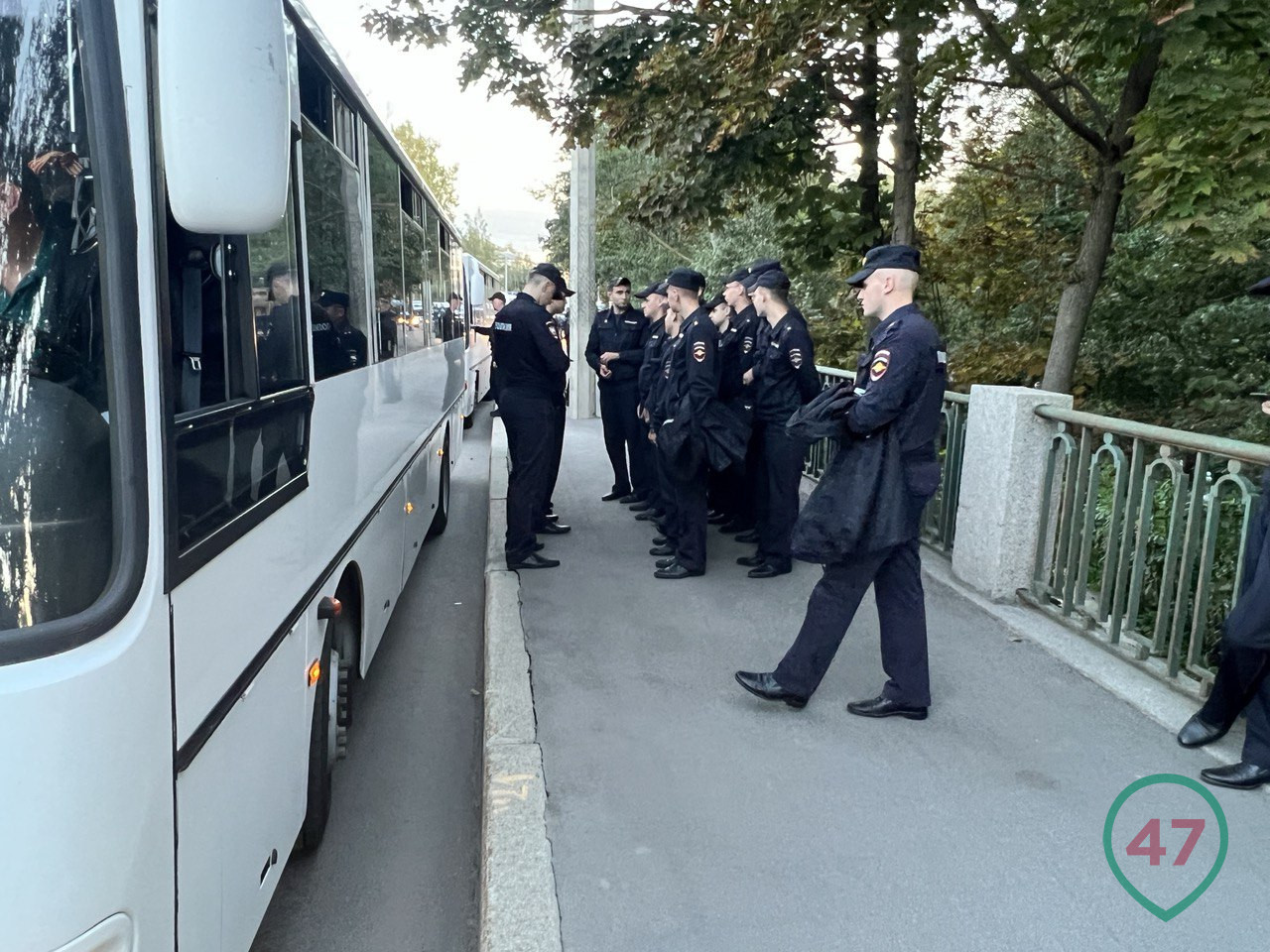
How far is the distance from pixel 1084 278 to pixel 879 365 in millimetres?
7305

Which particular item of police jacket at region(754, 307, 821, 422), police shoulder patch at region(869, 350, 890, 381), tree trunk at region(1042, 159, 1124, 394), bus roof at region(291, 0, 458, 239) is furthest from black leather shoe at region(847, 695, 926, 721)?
tree trunk at region(1042, 159, 1124, 394)

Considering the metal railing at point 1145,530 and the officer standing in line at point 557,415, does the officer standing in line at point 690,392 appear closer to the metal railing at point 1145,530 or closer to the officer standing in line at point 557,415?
the officer standing in line at point 557,415

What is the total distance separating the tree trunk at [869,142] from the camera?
452 inches

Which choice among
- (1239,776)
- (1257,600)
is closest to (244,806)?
(1257,600)

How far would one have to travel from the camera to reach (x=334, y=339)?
12.3 ft

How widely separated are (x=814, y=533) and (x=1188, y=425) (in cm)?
915

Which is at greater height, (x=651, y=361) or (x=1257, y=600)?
(x=651, y=361)

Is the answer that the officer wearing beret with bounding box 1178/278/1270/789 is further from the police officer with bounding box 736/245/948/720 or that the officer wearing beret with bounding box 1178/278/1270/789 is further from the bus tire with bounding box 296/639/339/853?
the bus tire with bounding box 296/639/339/853

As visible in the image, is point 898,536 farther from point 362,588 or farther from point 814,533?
point 362,588

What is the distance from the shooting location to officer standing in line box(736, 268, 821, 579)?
6.59 m

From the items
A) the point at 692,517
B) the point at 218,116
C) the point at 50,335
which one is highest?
the point at 218,116

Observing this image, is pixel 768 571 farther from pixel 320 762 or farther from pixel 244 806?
pixel 244 806

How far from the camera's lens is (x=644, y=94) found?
11.5 metres

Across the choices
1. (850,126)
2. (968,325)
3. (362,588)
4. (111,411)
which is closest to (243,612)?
(111,411)
